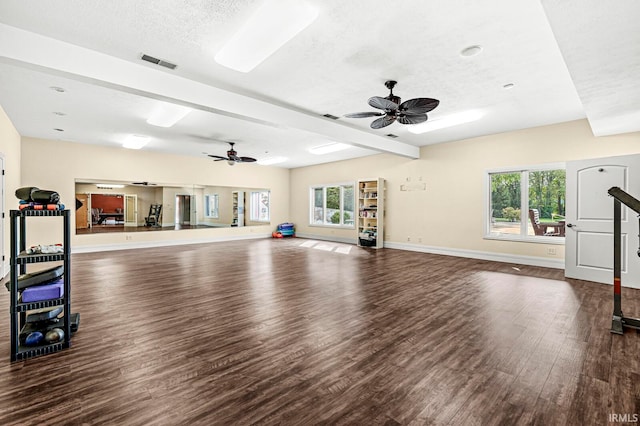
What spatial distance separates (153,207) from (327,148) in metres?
6.27

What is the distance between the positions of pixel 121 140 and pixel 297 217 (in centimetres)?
656

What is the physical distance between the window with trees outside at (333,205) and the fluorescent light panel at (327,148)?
1.96 m

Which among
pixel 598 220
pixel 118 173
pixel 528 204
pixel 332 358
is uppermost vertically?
pixel 118 173

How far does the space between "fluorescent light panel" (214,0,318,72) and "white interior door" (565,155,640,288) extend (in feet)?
17.4

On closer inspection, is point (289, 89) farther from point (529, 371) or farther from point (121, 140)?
point (121, 140)

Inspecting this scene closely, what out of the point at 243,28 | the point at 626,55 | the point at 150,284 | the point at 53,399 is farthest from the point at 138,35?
the point at 626,55

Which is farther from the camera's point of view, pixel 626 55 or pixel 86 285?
pixel 86 285

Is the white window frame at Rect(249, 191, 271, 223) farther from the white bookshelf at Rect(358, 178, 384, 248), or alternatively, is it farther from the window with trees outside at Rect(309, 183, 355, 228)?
the white bookshelf at Rect(358, 178, 384, 248)

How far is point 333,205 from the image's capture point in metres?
10.9

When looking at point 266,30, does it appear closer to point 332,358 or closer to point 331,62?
point 331,62

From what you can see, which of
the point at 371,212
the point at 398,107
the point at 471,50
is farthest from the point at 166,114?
the point at 371,212

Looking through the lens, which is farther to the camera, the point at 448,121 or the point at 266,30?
the point at 448,121

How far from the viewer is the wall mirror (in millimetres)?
9445

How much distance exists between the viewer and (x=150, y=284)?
4734 mm
